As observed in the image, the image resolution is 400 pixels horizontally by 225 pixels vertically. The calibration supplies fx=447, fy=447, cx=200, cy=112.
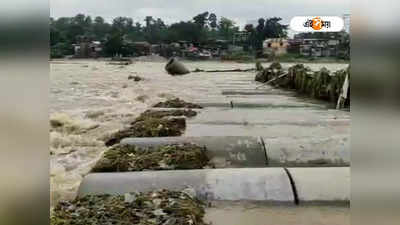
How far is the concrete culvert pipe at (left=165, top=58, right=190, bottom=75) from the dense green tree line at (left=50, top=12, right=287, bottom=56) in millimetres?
84

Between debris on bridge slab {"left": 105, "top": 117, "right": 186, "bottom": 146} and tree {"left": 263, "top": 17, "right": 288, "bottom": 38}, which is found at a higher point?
tree {"left": 263, "top": 17, "right": 288, "bottom": 38}

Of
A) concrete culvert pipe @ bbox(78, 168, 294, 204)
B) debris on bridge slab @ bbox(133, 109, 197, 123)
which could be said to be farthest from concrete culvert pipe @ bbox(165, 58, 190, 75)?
concrete culvert pipe @ bbox(78, 168, 294, 204)

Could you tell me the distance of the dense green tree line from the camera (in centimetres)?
161

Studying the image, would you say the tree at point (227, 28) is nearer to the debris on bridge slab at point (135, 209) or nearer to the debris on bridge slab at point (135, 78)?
the debris on bridge slab at point (135, 78)

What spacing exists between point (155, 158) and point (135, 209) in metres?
0.22

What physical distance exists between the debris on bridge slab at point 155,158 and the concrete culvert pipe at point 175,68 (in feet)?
0.93

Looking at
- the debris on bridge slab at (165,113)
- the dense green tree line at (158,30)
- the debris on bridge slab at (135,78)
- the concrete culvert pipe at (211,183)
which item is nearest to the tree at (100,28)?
the dense green tree line at (158,30)

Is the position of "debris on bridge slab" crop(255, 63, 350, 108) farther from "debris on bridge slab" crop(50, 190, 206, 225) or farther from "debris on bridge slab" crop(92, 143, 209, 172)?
"debris on bridge slab" crop(50, 190, 206, 225)

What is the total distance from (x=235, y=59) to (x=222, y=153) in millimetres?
364

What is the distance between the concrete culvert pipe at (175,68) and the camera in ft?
5.67

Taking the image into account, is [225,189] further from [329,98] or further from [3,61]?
[3,61]

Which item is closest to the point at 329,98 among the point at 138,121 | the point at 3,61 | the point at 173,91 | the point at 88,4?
the point at 173,91

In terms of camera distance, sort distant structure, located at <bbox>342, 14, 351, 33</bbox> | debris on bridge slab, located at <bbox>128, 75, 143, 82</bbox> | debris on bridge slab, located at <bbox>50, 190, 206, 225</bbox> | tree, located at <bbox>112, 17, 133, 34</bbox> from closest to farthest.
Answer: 1. distant structure, located at <bbox>342, 14, 351, 33</bbox>
2. debris on bridge slab, located at <bbox>50, 190, 206, 225</bbox>
3. tree, located at <bbox>112, 17, 133, 34</bbox>
4. debris on bridge slab, located at <bbox>128, 75, 143, 82</bbox>

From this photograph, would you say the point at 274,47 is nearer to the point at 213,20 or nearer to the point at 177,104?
the point at 213,20
